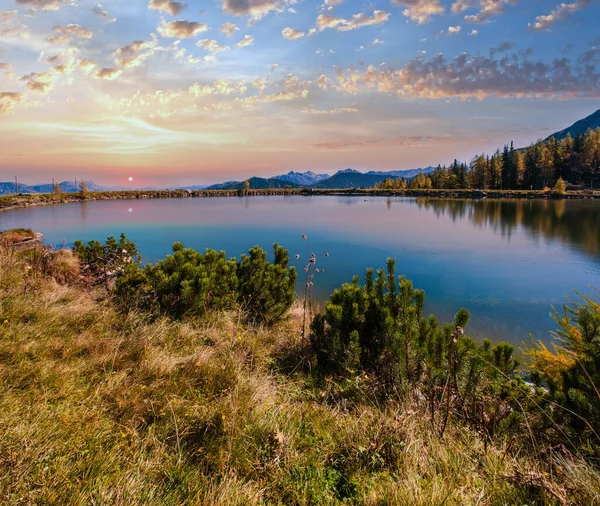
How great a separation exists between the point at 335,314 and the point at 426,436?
2.20 metres

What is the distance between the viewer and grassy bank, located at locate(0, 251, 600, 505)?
233cm

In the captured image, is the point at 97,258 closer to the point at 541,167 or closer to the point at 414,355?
the point at 414,355

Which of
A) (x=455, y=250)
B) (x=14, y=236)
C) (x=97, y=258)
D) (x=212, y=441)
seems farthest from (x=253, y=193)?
(x=212, y=441)

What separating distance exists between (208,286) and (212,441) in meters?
3.91

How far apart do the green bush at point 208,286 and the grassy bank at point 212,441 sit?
5.52 ft

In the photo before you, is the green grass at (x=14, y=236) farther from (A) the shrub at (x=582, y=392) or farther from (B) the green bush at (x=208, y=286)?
(A) the shrub at (x=582, y=392)

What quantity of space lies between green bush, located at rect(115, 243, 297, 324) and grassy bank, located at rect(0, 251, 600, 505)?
1.68m

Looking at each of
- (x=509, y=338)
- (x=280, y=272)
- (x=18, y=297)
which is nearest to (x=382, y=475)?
(x=280, y=272)

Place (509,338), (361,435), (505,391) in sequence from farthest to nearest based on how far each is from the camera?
(509,338)
(505,391)
(361,435)

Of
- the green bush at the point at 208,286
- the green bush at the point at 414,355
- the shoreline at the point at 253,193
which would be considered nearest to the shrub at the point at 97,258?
the green bush at the point at 208,286

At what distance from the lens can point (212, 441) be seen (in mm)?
2877

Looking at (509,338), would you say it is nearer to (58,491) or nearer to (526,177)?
(58,491)

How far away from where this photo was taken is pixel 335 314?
5.18 m

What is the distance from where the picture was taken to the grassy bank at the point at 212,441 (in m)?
2.33
